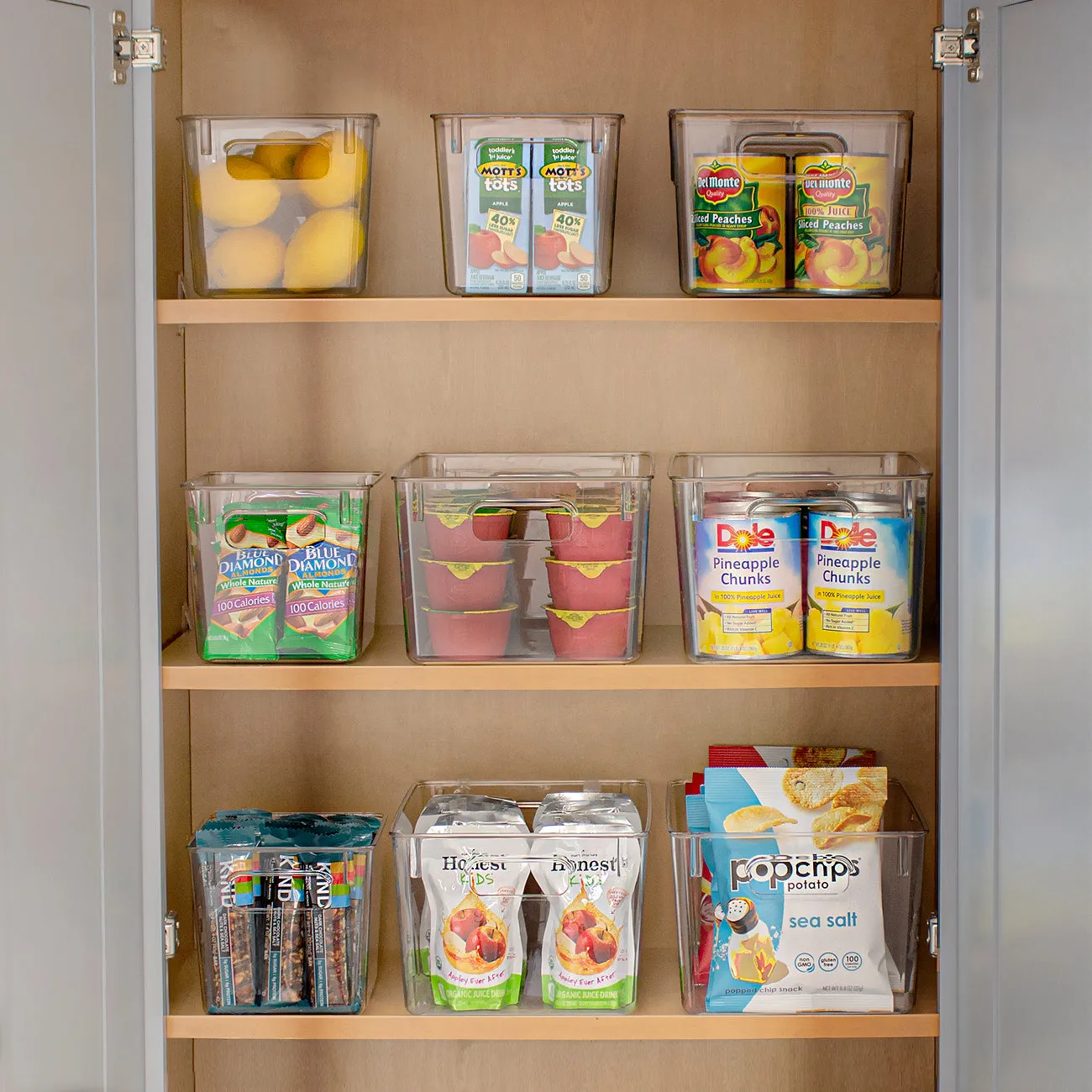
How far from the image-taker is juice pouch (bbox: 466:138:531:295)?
1.39 meters

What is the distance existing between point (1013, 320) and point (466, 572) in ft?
2.25

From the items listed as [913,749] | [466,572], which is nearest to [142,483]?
[466,572]

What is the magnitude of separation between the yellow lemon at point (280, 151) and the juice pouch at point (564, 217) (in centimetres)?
29

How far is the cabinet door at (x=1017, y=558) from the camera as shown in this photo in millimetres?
1230

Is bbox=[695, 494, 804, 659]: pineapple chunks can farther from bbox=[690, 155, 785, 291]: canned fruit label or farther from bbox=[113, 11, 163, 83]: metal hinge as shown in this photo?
bbox=[113, 11, 163, 83]: metal hinge

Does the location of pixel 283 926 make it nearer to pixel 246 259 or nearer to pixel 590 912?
pixel 590 912

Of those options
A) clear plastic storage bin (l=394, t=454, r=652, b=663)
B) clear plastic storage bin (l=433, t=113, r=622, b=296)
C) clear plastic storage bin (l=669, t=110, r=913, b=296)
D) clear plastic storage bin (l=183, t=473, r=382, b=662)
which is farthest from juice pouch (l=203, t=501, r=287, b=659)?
clear plastic storage bin (l=669, t=110, r=913, b=296)

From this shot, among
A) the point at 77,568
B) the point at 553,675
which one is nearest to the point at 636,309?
the point at 553,675

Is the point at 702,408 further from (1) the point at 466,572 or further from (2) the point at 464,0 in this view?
(2) the point at 464,0

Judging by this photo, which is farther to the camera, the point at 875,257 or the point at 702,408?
the point at 702,408

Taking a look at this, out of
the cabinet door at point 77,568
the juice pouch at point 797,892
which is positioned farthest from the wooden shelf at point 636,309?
the juice pouch at point 797,892

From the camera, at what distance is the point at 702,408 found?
5.52ft

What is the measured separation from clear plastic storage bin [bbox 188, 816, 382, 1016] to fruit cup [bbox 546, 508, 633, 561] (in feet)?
1.46

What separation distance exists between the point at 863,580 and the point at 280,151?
0.87 m
